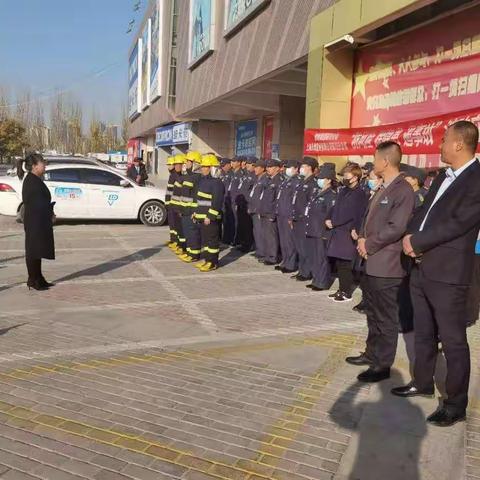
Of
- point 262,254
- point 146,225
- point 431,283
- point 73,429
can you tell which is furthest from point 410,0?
point 146,225

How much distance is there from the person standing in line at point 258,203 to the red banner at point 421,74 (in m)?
2.61

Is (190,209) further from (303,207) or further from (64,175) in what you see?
(64,175)

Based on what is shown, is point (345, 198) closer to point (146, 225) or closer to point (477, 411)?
point (477, 411)

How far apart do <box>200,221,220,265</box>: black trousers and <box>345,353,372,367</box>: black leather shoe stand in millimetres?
4556

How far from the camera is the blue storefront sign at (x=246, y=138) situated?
80.5 feet

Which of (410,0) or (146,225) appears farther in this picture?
(146,225)

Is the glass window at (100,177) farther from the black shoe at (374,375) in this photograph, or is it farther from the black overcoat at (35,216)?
the black shoe at (374,375)

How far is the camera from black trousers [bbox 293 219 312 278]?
841 centimetres

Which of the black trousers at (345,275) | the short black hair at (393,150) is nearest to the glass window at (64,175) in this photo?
the black trousers at (345,275)

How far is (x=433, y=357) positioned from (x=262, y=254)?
242 inches

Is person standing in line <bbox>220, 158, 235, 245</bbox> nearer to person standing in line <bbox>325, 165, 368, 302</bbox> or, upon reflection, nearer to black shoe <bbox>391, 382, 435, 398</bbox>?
person standing in line <bbox>325, 165, 368, 302</bbox>

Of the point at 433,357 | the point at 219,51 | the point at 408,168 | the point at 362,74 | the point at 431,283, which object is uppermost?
the point at 219,51

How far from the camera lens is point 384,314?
450cm

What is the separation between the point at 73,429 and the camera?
139 inches
